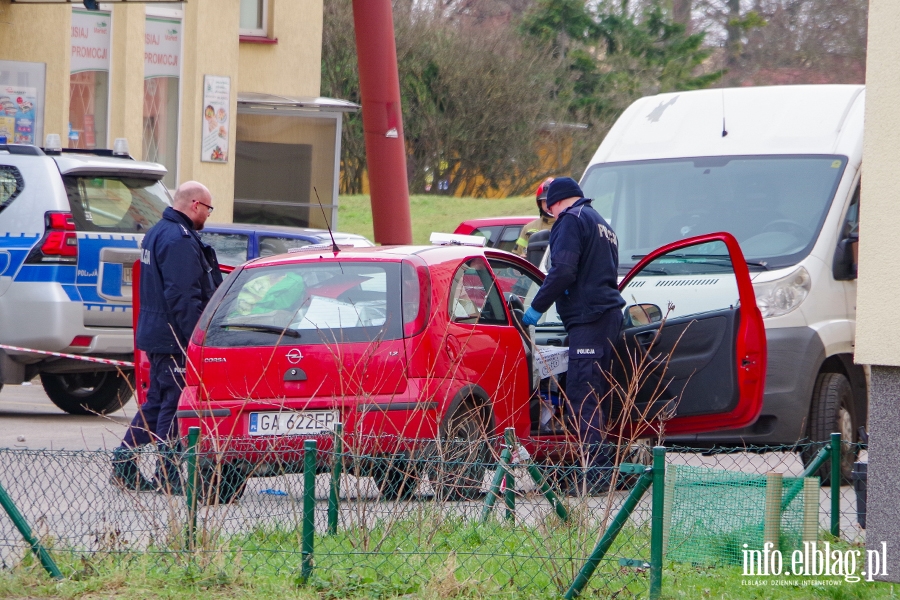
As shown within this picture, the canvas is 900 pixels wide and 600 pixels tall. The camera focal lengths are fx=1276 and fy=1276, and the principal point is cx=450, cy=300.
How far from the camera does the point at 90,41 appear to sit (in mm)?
18172

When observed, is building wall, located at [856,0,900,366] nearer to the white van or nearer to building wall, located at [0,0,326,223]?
the white van

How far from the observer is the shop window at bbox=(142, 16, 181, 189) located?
1911 cm

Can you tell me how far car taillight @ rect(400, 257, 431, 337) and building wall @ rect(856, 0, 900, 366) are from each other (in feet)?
8.36

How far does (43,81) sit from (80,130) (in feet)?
4.83

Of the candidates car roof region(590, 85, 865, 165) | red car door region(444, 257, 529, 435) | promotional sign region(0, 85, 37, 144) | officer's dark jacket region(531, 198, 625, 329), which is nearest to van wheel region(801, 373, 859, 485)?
car roof region(590, 85, 865, 165)

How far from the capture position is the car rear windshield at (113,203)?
1022 centimetres

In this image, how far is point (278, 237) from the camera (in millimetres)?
13305

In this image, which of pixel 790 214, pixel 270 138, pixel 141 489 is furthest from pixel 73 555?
pixel 270 138

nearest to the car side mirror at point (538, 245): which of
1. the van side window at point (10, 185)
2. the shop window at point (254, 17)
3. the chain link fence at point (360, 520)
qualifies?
the van side window at point (10, 185)

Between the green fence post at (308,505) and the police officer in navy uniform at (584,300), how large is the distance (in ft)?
8.05

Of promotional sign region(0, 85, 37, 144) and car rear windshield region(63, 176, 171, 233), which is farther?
promotional sign region(0, 85, 37, 144)

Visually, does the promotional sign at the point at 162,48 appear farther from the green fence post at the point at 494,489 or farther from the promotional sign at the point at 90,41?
the green fence post at the point at 494,489

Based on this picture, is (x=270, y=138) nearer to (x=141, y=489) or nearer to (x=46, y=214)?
(x=46, y=214)

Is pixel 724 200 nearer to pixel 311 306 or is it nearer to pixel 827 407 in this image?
pixel 827 407
